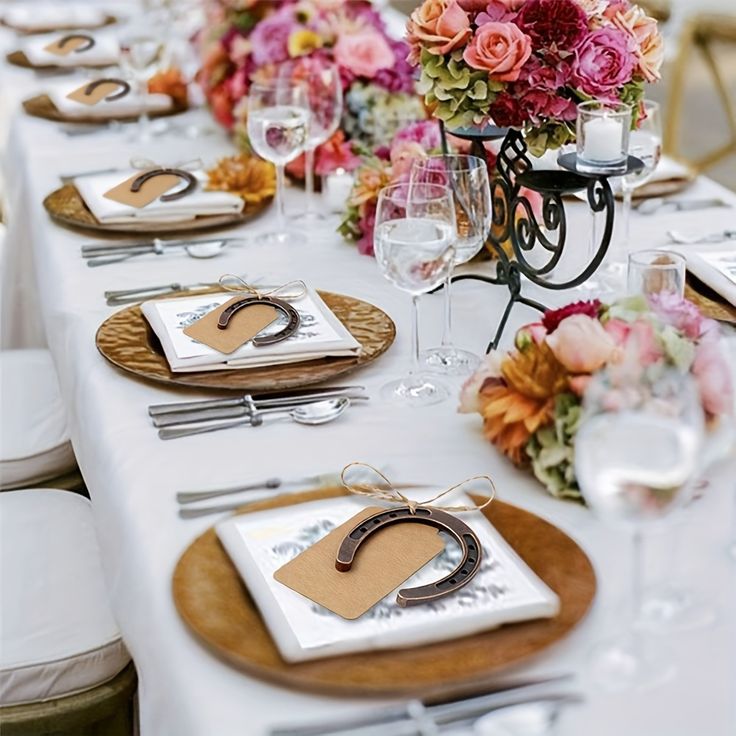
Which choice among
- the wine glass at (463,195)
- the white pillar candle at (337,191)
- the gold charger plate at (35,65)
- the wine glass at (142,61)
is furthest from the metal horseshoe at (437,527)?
the gold charger plate at (35,65)

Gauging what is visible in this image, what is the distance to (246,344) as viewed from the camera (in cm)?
151

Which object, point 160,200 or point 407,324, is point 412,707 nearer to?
point 407,324

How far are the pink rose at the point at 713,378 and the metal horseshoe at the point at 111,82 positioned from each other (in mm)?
1883

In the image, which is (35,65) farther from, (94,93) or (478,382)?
(478,382)

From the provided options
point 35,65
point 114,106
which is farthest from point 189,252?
point 35,65

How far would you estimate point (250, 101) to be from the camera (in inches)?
78.6

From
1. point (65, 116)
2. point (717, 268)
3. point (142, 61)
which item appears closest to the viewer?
point (717, 268)

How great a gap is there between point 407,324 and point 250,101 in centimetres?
53

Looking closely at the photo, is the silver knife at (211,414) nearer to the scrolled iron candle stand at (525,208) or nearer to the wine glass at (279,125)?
the scrolled iron candle stand at (525,208)

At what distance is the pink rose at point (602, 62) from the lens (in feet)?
4.97

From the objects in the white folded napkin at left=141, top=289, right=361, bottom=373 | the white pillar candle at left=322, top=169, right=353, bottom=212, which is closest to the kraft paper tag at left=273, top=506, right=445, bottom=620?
the white folded napkin at left=141, top=289, right=361, bottom=373

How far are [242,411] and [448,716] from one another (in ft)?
1.84

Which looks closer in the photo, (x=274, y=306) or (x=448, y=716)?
(x=448, y=716)

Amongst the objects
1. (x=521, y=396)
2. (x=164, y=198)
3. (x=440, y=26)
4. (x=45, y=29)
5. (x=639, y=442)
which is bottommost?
(x=45, y=29)
